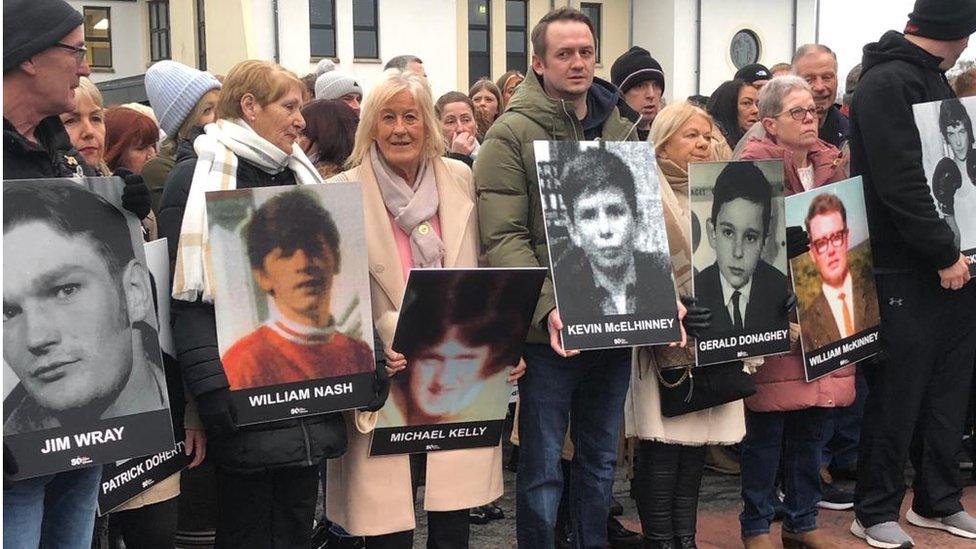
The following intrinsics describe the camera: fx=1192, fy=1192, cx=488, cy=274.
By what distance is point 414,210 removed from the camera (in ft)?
12.9

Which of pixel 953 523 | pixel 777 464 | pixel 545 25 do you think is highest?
pixel 545 25

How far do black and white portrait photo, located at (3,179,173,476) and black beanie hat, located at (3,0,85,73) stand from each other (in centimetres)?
30

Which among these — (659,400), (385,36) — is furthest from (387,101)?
(385,36)

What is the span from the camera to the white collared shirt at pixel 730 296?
4.42 meters

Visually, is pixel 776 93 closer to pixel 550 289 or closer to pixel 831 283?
pixel 831 283

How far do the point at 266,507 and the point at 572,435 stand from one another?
1277 mm

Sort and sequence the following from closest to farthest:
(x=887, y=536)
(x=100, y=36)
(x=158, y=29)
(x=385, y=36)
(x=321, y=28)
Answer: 1. (x=887, y=536)
2. (x=321, y=28)
3. (x=385, y=36)
4. (x=158, y=29)
5. (x=100, y=36)

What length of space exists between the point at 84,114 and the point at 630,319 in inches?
80.8

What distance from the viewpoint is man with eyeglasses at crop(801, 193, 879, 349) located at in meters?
4.78

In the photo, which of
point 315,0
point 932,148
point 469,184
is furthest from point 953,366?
point 315,0

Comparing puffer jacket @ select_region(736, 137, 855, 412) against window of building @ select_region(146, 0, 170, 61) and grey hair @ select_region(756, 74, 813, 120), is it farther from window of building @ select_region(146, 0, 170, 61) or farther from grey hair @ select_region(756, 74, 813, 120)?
window of building @ select_region(146, 0, 170, 61)

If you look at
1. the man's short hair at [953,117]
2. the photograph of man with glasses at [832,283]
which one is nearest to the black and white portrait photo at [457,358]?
the photograph of man with glasses at [832,283]

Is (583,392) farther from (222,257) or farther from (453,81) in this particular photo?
(453,81)

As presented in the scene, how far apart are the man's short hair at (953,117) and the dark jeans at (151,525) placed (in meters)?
3.48
